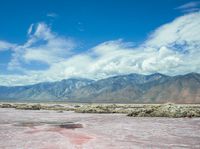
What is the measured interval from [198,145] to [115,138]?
5.72m

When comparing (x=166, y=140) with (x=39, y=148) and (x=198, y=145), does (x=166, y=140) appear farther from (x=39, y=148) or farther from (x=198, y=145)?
(x=39, y=148)

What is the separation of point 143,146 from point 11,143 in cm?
819

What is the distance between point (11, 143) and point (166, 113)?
106ft

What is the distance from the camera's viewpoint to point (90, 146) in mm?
18609

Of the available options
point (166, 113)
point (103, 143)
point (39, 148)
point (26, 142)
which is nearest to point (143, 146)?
point (103, 143)

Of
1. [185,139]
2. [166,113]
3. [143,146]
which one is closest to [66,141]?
[143,146]

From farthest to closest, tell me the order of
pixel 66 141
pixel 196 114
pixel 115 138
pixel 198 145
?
pixel 196 114, pixel 115 138, pixel 66 141, pixel 198 145

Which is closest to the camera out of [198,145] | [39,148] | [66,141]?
[39,148]

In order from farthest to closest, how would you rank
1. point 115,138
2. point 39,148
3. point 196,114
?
point 196,114, point 115,138, point 39,148

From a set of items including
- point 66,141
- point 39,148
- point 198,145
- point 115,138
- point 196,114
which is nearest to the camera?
point 39,148

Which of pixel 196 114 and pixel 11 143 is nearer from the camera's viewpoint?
pixel 11 143

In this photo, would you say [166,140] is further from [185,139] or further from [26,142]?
[26,142]

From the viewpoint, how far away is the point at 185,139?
21672 millimetres

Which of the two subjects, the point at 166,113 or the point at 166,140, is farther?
the point at 166,113
